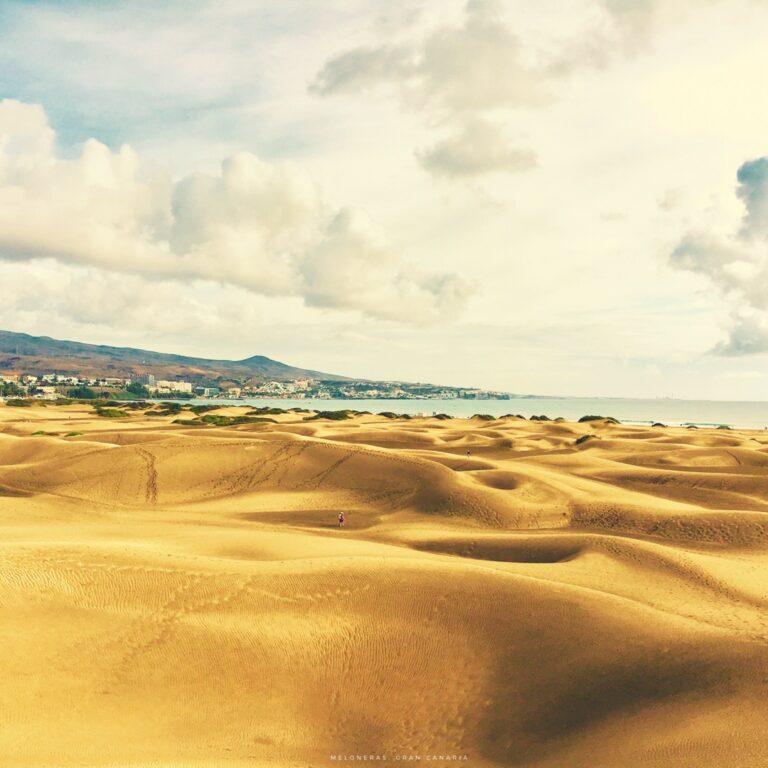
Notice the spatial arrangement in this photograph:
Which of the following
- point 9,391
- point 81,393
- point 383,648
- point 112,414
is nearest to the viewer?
point 383,648

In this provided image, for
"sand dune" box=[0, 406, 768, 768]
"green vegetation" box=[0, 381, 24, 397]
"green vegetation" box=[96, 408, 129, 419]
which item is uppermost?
"sand dune" box=[0, 406, 768, 768]

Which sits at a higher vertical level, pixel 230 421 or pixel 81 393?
pixel 230 421

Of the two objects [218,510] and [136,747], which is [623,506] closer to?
[218,510]

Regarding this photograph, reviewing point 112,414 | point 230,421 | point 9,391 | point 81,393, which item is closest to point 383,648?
point 230,421

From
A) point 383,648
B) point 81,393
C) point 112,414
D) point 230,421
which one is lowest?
point 81,393

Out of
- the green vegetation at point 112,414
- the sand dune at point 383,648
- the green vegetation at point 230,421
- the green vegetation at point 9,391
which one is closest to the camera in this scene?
the sand dune at point 383,648

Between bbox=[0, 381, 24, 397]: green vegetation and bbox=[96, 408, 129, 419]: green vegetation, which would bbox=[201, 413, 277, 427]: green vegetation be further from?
bbox=[0, 381, 24, 397]: green vegetation

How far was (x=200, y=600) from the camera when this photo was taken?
1331 cm

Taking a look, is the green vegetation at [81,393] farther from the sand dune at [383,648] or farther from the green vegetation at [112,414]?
the sand dune at [383,648]

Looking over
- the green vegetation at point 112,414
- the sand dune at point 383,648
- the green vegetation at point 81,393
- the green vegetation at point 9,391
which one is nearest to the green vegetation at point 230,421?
the green vegetation at point 112,414

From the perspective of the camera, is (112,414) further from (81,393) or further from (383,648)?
(81,393)

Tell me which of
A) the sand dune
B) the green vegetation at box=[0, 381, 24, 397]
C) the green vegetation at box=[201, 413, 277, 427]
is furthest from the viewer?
the green vegetation at box=[0, 381, 24, 397]

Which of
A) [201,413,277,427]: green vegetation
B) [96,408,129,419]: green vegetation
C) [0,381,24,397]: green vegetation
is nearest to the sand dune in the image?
[201,413,277,427]: green vegetation

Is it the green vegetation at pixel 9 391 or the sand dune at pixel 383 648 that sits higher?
the sand dune at pixel 383 648
